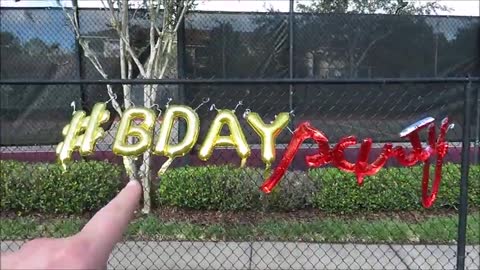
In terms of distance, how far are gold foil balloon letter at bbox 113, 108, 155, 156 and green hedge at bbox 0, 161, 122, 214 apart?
7.43 feet

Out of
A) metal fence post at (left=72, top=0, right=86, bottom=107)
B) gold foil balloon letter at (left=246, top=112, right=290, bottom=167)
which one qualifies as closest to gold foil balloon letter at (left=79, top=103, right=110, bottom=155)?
gold foil balloon letter at (left=246, top=112, right=290, bottom=167)

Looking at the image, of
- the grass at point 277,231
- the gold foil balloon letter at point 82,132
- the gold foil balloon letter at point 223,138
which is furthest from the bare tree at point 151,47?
the gold foil balloon letter at point 223,138

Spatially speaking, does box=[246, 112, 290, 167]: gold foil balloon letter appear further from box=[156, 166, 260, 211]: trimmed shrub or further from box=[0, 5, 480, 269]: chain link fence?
box=[156, 166, 260, 211]: trimmed shrub

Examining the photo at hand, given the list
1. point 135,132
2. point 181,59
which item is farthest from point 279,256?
point 181,59

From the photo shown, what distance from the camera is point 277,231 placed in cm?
458

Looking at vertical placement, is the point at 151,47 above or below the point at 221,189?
above

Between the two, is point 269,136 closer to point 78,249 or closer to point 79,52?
point 78,249

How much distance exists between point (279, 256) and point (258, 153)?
1.09 m

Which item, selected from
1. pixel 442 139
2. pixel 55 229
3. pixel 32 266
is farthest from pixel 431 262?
pixel 32 266

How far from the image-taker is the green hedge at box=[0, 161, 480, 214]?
4.88 meters

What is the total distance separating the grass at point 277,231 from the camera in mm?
4512

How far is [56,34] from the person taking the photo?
570cm

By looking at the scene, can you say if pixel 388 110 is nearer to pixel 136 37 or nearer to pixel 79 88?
pixel 136 37

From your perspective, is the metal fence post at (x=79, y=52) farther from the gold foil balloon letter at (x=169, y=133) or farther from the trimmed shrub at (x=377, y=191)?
the gold foil balloon letter at (x=169, y=133)
